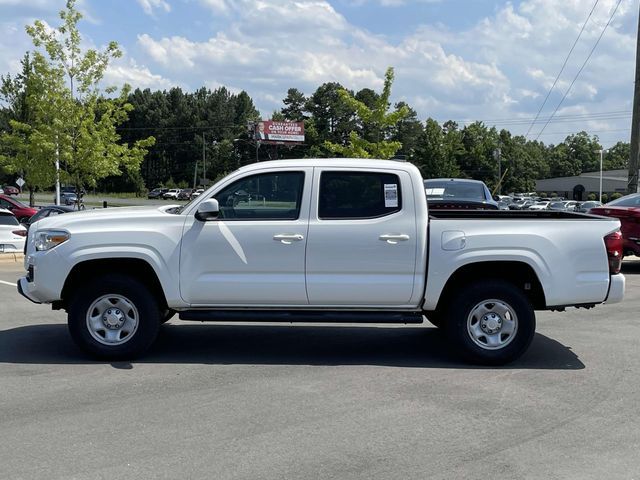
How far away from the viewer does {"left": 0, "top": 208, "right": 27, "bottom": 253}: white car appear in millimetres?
16109

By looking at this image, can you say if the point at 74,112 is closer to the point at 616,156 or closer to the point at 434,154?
the point at 434,154

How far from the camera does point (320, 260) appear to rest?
668 cm

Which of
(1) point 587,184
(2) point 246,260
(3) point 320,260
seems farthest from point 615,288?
(1) point 587,184

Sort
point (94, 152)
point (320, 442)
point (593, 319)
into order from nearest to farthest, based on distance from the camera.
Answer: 1. point (320, 442)
2. point (593, 319)
3. point (94, 152)

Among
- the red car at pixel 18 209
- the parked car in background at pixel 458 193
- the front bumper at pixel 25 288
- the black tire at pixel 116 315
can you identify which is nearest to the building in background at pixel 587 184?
the red car at pixel 18 209

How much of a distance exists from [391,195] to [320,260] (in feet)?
3.12

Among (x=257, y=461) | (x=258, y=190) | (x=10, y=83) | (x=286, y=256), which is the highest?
(x=10, y=83)

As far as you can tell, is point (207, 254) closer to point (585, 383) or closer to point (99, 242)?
point (99, 242)

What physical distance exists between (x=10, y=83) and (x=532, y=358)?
3604 centimetres

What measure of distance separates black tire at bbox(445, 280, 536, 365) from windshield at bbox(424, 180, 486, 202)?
7.79m

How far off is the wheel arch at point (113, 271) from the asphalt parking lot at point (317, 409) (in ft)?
2.22

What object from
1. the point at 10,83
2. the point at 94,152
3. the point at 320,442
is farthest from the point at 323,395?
the point at 10,83

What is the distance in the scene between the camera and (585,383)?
6.32m

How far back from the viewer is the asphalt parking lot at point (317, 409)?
441 cm
